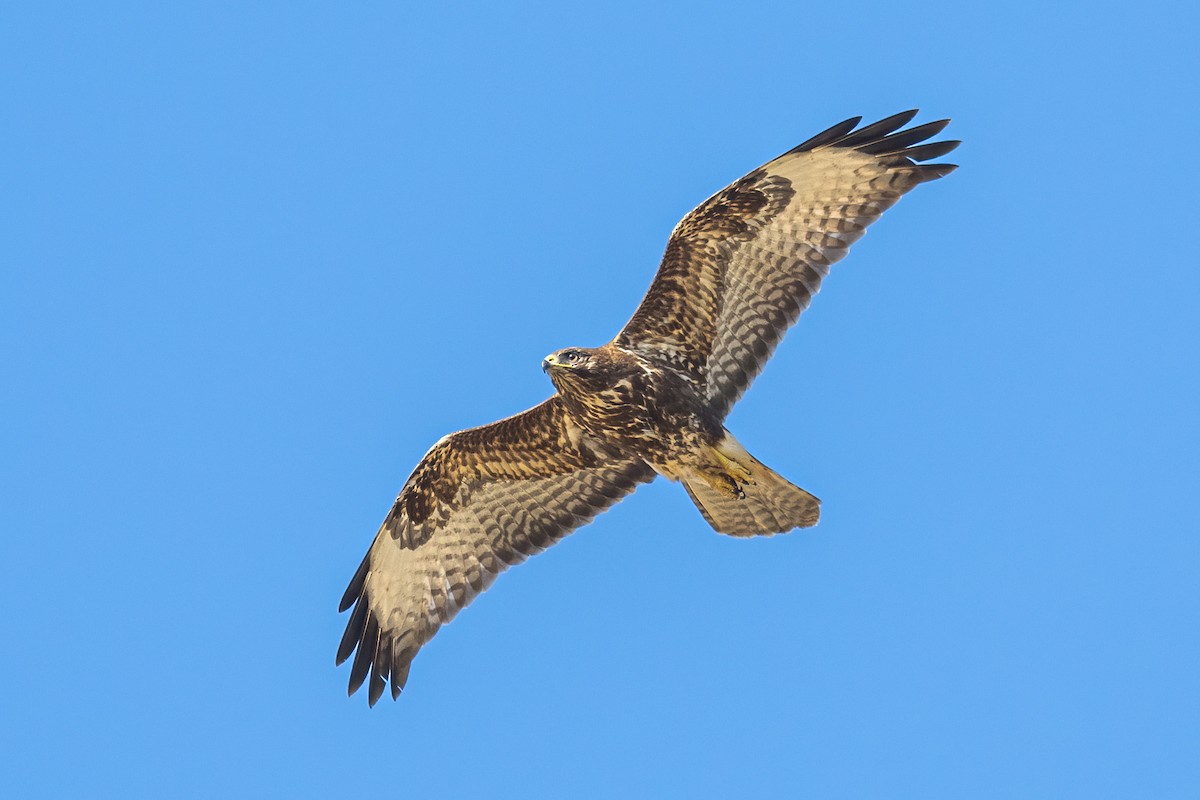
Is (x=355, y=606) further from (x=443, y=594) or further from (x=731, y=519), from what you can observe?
A: (x=731, y=519)

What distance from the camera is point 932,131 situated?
1296 centimetres

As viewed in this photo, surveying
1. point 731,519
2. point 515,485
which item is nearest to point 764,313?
point 731,519

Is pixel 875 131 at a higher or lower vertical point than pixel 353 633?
higher

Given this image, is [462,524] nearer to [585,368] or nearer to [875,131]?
[585,368]

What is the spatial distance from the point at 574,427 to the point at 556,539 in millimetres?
1033

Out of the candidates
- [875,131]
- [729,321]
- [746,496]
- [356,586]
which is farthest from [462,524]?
[875,131]

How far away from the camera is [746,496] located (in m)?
13.1

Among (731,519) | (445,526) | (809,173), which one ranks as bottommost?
(731,519)

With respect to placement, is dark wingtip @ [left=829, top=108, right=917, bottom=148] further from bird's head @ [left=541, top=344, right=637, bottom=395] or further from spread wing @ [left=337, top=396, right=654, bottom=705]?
spread wing @ [left=337, top=396, right=654, bottom=705]

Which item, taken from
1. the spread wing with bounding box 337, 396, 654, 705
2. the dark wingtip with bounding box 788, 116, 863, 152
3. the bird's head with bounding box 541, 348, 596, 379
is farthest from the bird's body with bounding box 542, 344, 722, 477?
the dark wingtip with bounding box 788, 116, 863, 152

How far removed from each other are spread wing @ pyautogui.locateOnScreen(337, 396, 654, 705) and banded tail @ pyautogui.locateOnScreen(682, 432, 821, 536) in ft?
2.66

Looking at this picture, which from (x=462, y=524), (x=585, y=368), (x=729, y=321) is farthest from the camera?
(x=462, y=524)

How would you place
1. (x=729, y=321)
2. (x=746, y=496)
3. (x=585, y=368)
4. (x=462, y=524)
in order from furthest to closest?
(x=462, y=524), (x=729, y=321), (x=746, y=496), (x=585, y=368)

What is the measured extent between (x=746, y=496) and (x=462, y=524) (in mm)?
2608
